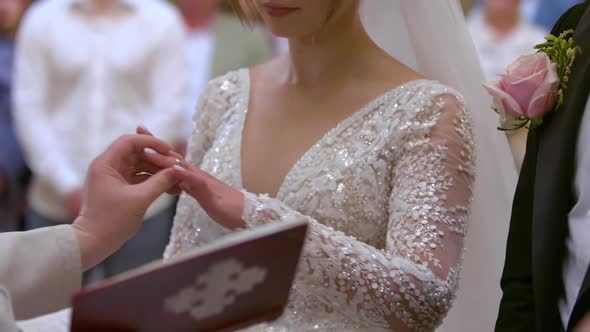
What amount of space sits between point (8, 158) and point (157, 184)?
2624mm

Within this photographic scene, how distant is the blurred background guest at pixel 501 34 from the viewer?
468 centimetres

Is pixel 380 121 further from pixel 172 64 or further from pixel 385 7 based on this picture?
pixel 172 64

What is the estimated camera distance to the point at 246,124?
7.88 feet

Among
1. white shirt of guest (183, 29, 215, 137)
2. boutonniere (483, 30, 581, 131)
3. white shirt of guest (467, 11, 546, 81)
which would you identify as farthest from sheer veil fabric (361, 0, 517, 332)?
white shirt of guest (467, 11, 546, 81)

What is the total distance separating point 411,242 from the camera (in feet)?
6.70

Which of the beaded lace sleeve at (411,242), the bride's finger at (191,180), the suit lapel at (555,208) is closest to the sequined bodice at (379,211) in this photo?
the beaded lace sleeve at (411,242)

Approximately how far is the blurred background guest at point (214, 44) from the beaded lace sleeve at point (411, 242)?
2.24 meters

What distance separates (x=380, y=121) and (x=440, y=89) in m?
0.14

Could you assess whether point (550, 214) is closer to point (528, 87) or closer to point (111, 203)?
point (528, 87)

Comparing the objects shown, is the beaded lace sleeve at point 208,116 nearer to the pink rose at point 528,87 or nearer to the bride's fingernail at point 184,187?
the bride's fingernail at point 184,187

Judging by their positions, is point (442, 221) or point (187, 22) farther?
point (187, 22)

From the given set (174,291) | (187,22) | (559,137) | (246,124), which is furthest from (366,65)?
(187,22)

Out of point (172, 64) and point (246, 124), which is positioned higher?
point (246, 124)

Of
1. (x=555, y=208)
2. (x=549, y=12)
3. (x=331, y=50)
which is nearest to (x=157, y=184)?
(x=331, y=50)
